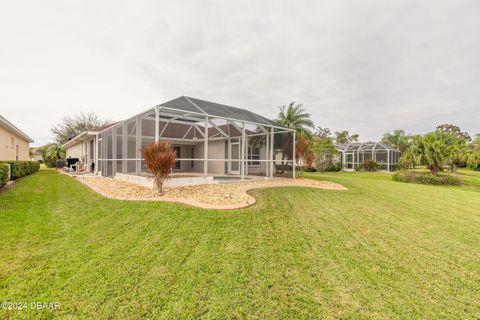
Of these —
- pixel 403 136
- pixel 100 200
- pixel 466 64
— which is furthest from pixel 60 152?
pixel 403 136

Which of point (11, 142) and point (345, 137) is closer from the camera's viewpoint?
point (11, 142)

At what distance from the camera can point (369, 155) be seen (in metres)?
28.9

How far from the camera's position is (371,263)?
321 centimetres

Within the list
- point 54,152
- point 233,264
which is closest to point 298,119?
point 233,264

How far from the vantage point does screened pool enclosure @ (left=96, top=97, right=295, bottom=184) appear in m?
10.5

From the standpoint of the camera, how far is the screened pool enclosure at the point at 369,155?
1077 inches

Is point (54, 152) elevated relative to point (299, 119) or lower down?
lower down

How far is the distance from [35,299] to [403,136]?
57285mm

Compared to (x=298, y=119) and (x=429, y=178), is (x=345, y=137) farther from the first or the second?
(x=429, y=178)

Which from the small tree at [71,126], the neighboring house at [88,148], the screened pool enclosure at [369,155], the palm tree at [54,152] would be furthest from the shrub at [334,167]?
the small tree at [71,126]

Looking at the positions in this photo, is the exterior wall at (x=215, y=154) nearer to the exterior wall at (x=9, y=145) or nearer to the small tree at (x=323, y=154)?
the exterior wall at (x=9, y=145)

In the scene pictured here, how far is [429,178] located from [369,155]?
13.2 m

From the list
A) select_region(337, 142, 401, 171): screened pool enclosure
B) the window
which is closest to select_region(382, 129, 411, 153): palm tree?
select_region(337, 142, 401, 171): screened pool enclosure

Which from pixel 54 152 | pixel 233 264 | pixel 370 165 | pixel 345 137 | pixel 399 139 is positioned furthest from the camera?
pixel 345 137
